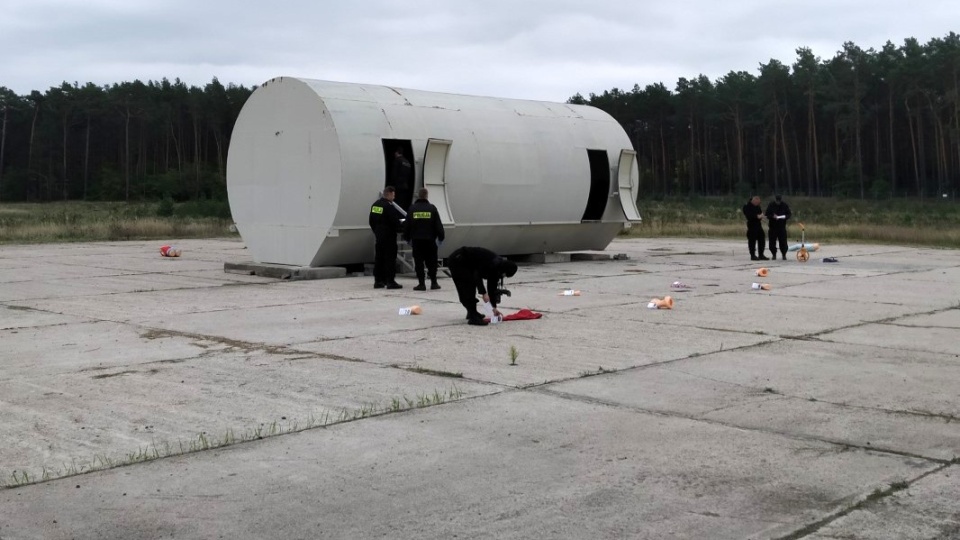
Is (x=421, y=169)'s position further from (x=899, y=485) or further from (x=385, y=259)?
(x=899, y=485)

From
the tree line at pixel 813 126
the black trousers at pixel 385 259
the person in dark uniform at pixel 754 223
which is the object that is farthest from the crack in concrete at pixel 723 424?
the tree line at pixel 813 126

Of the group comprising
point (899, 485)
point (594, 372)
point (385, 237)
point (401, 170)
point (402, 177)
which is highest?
point (401, 170)

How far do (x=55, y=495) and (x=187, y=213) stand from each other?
47839 mm

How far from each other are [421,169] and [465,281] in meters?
7.14

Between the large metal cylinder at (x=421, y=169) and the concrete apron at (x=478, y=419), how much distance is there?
3820 mm

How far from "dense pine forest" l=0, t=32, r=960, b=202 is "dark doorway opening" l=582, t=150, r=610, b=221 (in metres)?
51.8

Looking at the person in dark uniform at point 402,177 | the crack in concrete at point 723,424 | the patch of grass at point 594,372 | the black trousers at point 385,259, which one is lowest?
the crack in concrete at point 723,424

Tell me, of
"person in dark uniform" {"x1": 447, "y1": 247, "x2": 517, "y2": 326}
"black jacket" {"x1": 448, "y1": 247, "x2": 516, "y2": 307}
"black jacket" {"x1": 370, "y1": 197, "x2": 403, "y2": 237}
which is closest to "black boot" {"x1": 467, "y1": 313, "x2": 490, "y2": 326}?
"person in dark uniform" {"x1": 447, "y1": 247, "x2": 517, "y2": 326}

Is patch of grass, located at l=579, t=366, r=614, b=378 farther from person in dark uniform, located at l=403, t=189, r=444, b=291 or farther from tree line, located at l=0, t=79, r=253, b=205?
tree line, located at l=0, t=79, r=253, b=205

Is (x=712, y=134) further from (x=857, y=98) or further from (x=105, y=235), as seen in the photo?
(x=105, y=235)

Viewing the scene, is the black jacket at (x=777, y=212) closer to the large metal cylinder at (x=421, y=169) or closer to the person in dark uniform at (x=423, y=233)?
the large metal cylinder at (x=421, y=169)

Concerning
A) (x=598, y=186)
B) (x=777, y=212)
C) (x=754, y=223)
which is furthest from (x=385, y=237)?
(x=777, y=212)

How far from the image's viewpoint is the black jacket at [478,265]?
37.8ft

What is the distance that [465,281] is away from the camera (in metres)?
11.8
